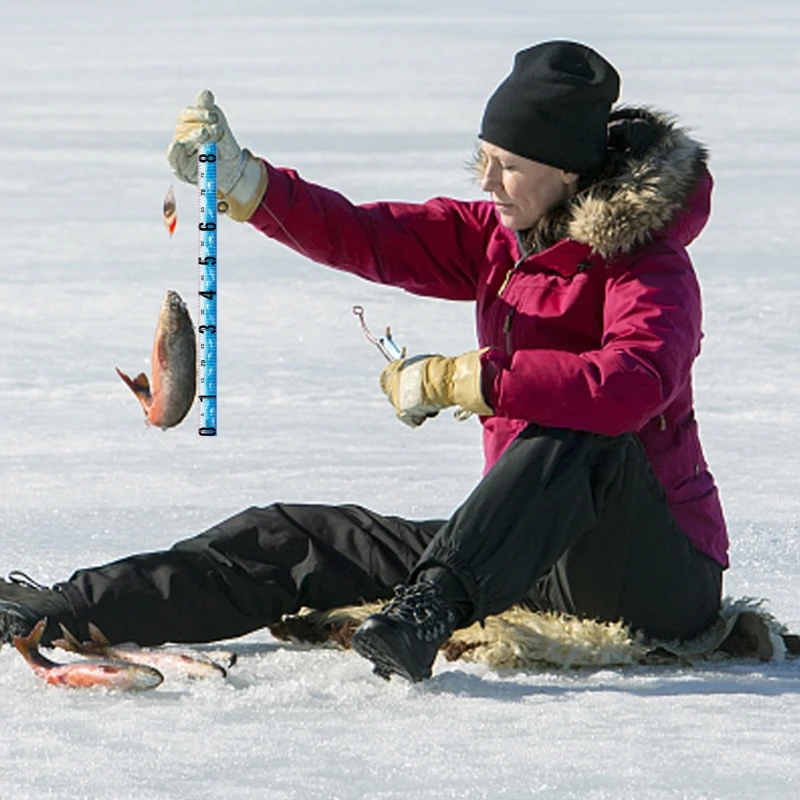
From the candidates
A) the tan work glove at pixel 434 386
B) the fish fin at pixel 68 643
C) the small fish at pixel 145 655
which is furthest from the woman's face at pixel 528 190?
the fish fin at pixel 68 643

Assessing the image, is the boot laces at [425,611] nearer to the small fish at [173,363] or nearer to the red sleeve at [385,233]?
the small fish at [173,363]

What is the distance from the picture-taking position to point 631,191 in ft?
11.9

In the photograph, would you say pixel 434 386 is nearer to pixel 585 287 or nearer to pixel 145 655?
pixel 585 287

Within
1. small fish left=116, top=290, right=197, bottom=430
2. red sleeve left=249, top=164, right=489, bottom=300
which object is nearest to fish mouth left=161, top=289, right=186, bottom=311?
small fish left=116, top=290, right=197, bottom=430

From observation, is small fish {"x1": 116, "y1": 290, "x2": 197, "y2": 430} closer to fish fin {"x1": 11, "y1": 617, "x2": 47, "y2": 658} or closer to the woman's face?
fish fin {"x1": 11, "y1": 617, "x2": 47, "y2": 658}

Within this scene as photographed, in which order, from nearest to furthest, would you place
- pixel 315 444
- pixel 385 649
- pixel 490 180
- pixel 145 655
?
1. pixel 385 649
2. pixel 145 655
3. pixel 490 180
4. pixel 315 444

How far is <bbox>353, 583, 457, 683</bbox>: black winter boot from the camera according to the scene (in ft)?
10.7

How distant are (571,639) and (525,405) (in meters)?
0.48

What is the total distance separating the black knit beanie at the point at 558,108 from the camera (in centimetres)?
375

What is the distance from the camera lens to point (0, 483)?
203 inches

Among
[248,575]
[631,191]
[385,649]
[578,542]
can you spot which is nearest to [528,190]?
[631,191]

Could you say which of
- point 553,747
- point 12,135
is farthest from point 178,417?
point 12,135

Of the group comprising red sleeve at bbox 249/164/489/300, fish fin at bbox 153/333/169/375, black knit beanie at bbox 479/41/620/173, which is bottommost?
fish fin at bbox 153/333/169/375

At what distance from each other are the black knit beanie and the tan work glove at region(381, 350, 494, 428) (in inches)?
21.3
